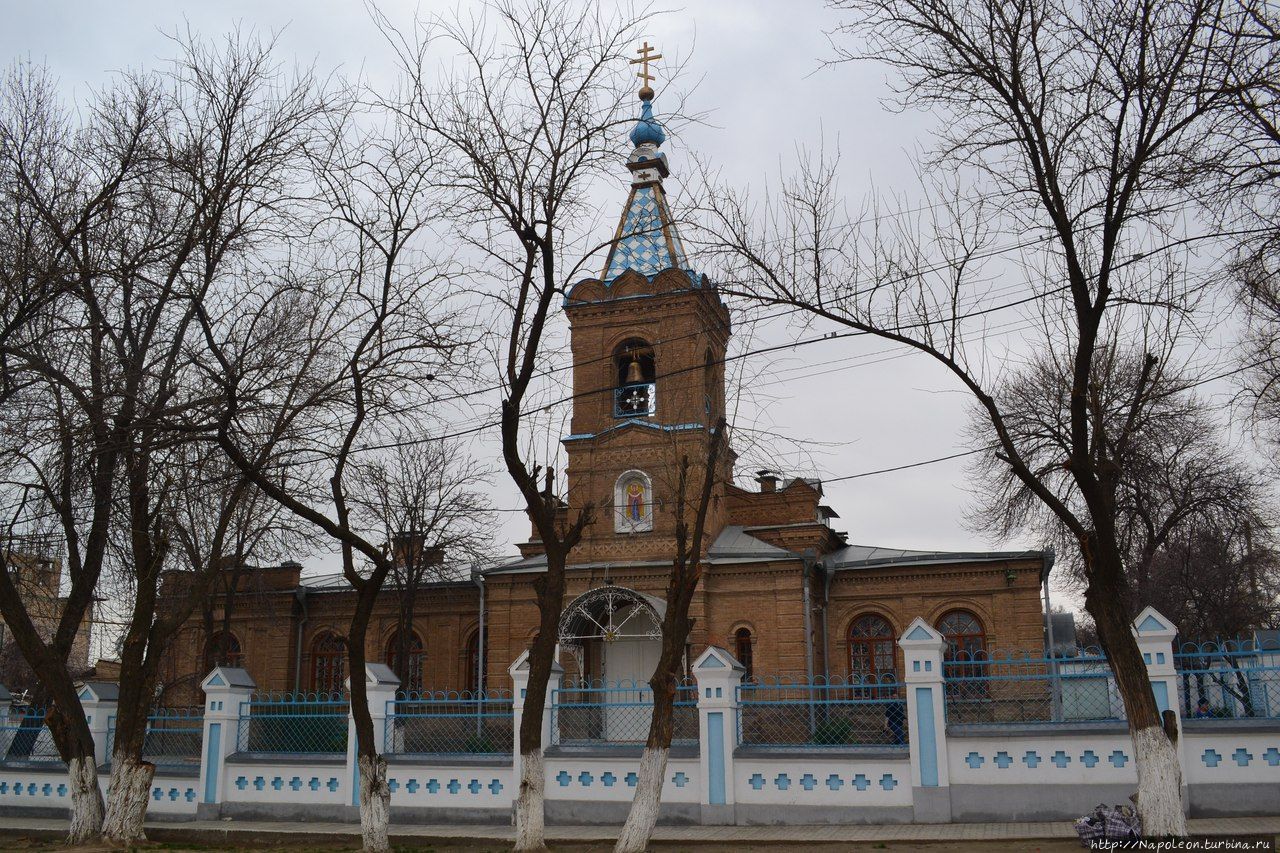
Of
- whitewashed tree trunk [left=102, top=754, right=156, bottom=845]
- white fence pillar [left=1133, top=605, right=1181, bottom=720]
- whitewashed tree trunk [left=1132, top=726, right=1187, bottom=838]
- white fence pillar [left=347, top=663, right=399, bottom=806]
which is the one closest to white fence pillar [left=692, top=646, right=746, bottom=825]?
white fence pillar [left=347, top=663, right=399, bottom=806]

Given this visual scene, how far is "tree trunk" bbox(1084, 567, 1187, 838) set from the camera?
8023mm

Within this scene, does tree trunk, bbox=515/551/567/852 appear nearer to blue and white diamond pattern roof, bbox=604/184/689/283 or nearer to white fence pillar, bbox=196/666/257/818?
white fence pillar, bbox=196/666/257/818

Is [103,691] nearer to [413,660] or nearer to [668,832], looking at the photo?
[668,832]

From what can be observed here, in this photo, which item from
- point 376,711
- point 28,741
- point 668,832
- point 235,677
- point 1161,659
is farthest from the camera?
point 28,741

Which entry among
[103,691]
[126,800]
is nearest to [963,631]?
[103,691]

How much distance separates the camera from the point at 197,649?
89.4ft

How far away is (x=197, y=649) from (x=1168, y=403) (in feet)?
74.4

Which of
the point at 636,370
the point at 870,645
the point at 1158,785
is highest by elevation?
the point at 636,370

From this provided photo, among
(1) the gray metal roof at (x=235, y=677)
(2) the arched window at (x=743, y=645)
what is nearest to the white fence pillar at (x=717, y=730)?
(1) the gray metal roof at (x=235, y=677)

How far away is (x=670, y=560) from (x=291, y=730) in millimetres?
8398

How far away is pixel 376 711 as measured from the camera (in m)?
13.4

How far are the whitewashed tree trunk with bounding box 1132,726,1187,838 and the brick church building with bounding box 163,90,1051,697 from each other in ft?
38.6

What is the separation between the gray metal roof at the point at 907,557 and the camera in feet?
69.9

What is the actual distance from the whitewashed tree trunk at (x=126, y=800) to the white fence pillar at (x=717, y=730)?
5767mm
